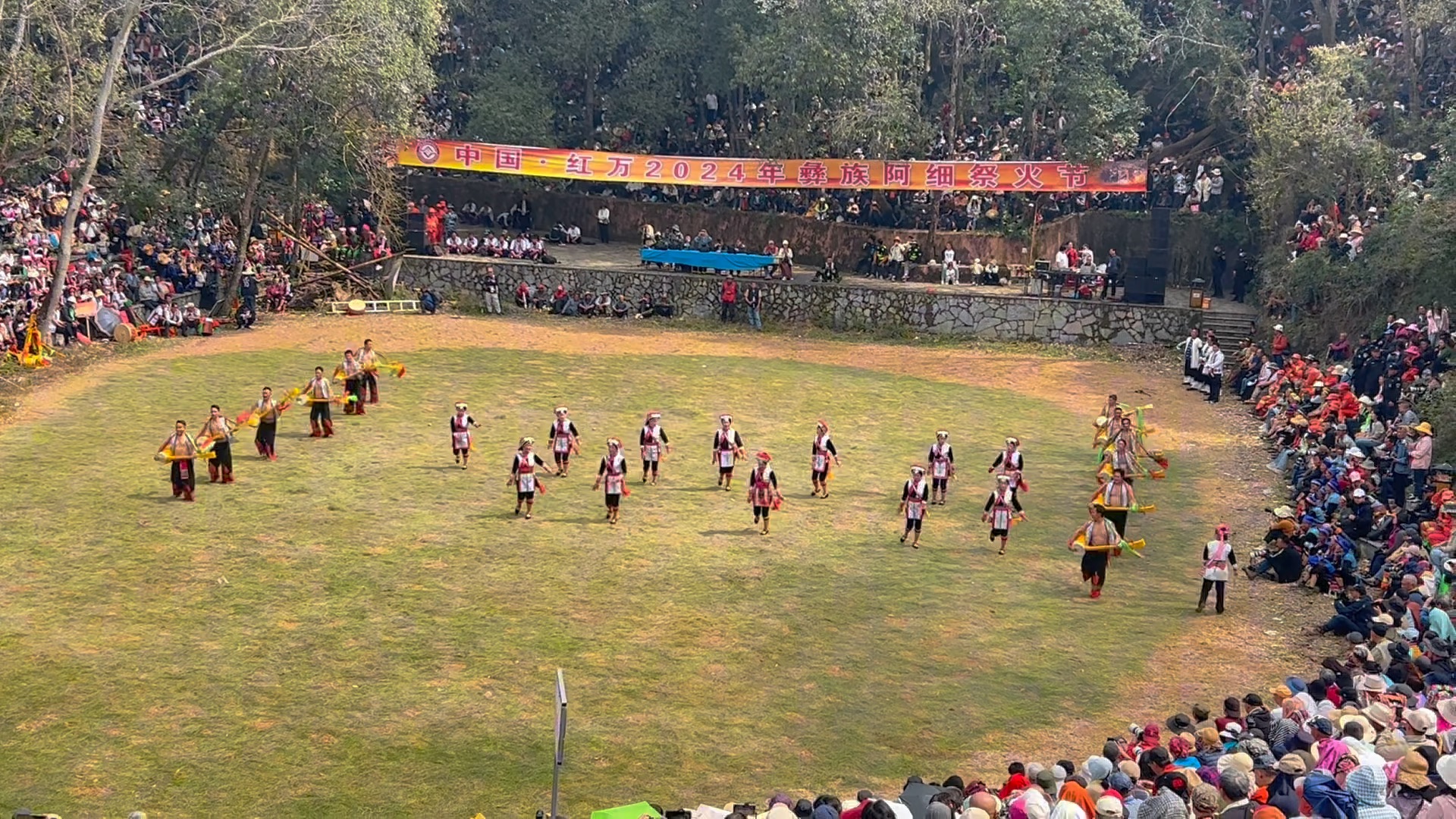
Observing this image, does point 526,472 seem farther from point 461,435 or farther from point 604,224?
point 604,224

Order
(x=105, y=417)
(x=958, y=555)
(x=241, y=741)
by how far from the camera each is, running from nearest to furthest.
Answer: (x=241, y=741) < (x=958, y=555) < (x=105, y=417)

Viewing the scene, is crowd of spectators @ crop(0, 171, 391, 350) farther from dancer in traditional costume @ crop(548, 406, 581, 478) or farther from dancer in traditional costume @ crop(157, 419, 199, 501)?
dancer in traditional costume @ crop(548, 406, 581, 478)

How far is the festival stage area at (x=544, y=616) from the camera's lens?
1623cm

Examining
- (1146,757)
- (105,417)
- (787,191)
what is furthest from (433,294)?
(1146,757)

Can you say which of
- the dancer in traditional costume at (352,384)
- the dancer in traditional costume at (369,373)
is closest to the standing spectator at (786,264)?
the dancer in traditional costume at (369,373)

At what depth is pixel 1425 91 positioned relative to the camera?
43.0m

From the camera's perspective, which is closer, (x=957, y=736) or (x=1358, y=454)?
(x=957, y=736)

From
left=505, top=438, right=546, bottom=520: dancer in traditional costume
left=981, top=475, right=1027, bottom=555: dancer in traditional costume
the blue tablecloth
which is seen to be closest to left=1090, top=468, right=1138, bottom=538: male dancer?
left=981, top=475, right=1027, bottom=555: dancer in traditional costume

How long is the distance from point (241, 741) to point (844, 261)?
117 feet

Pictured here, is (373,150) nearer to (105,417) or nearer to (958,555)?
(105,417)

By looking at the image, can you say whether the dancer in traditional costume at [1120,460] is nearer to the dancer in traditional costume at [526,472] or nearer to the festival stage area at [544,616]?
the festival stage area at [544,616]

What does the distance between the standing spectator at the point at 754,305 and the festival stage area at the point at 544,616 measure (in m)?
11.3

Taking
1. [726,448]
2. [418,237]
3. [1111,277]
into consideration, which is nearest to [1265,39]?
[1111,277]

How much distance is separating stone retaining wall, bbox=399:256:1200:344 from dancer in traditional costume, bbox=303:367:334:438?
16873 millimetres
